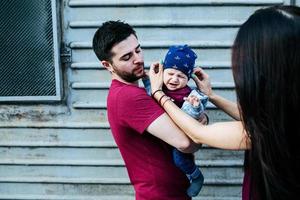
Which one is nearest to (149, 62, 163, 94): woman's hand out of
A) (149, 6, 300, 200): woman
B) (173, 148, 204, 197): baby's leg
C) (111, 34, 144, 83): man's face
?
(111, 34, 144, 83): man's face

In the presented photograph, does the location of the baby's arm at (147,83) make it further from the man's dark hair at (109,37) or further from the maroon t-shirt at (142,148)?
the man's dark hair at (109,37)

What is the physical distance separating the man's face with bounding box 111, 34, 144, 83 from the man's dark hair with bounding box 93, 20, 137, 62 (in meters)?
0.02

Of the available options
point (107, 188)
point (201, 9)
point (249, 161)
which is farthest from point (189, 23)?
point (249, 161)

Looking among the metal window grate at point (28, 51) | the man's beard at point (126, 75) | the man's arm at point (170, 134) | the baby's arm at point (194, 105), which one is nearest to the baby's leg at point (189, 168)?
the man's arm at point (170, 134)

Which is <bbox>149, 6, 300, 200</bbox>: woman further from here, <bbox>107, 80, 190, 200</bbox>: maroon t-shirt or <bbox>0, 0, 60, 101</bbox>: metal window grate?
<bbox>0, 0, 60, 101</bbox>: metal window grate

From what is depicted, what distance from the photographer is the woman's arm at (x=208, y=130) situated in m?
1.85

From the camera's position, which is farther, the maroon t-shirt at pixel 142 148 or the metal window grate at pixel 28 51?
the metal window grate at pixel 28 51

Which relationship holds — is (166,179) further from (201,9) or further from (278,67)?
(201,9)

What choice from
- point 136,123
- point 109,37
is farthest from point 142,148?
point 109,37

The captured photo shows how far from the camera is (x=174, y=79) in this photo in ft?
7.66

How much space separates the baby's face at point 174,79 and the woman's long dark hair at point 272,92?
27.0 inches

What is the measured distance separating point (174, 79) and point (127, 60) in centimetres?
32

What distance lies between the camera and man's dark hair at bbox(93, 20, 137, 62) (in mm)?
2459

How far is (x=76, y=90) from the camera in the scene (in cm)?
353
